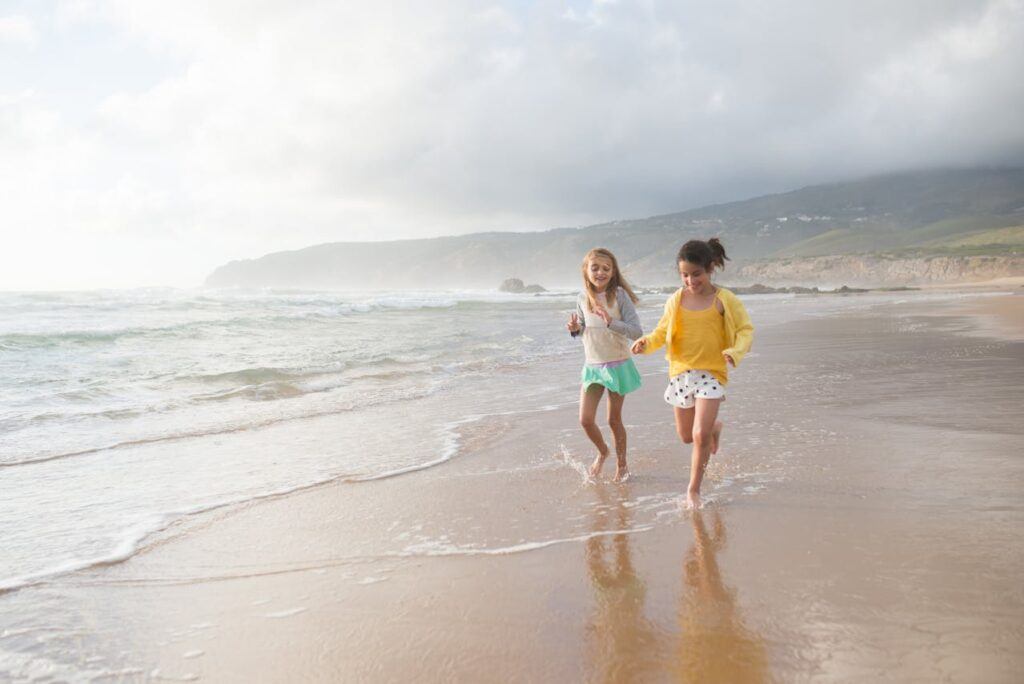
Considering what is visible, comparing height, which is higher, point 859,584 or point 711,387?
point 711,387

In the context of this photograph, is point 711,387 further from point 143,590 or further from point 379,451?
point 143,590

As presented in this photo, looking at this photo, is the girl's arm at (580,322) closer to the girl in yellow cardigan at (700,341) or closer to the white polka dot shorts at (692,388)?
the girl in yellow cardigan at (700,341)

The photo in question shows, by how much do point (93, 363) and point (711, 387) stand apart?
12689 millimetres

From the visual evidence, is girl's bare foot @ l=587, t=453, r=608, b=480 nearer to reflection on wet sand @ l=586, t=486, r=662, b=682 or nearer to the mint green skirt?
the mint green skirt

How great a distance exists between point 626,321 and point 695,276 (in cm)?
84

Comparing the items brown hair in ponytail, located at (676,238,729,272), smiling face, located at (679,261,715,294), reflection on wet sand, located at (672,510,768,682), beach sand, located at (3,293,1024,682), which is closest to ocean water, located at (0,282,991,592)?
beach sand, located at (3,293,1024,682)

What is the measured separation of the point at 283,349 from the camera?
617 inches

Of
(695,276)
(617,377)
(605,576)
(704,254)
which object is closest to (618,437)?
(617,377)

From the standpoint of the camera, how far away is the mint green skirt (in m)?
5.20

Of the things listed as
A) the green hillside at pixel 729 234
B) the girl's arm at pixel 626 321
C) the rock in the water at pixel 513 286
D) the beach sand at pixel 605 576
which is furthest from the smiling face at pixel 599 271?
the green hillside at pixel 729 234

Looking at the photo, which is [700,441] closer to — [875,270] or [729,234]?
[875,270]

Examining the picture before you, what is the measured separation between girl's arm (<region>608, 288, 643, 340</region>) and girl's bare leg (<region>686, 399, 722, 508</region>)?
845 millimetres

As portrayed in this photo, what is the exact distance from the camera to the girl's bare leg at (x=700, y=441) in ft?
14.1

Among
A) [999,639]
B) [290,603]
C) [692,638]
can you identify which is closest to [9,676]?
[290,603]
